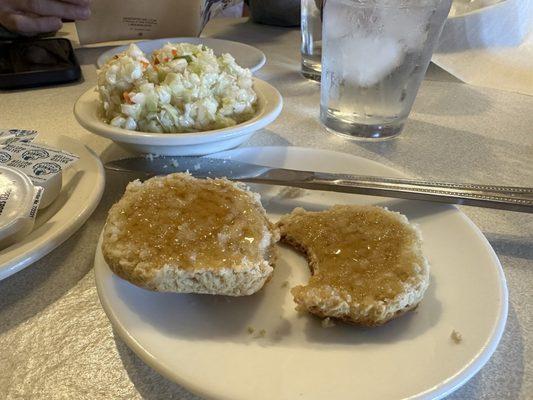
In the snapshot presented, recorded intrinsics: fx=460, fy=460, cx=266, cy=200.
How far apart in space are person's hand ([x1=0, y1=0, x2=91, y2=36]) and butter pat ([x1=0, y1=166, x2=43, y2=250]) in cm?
111

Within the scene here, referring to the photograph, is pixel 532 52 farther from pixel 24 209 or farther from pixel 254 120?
pixel 24 209

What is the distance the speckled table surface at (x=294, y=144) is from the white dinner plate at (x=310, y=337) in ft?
0.21

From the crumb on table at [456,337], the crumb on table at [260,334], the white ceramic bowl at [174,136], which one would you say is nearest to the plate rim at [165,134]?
the white ceramic bowl at [174,136]

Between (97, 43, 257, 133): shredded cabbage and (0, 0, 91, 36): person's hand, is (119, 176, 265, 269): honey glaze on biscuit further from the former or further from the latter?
(0, 0, 91, 36): person's hand

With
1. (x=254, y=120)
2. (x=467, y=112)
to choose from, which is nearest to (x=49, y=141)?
(x=254, y=120)

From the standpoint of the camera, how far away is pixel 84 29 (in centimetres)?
168

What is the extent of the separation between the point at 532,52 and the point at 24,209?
66.2 inches

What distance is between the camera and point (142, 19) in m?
1.68

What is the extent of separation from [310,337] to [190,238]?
19 centimetres

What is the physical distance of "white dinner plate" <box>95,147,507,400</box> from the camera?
459 millimetres

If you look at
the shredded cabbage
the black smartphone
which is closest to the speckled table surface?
the black smartphone

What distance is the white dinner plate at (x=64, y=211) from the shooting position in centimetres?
60

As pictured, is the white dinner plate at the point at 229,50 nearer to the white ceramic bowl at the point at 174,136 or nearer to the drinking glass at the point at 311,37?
the drinking glass at the point at 311,37


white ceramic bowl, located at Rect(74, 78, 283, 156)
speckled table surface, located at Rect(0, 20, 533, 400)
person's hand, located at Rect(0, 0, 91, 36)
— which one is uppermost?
white ceramic bowl, located at Rect(74, 78, 283, 156)
